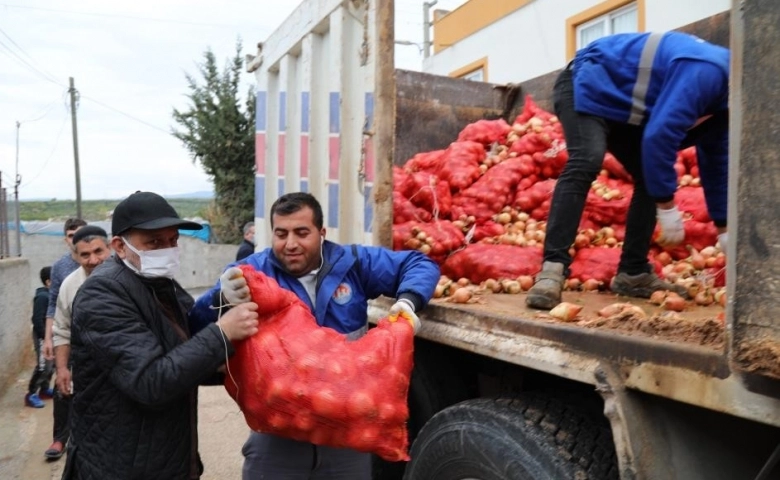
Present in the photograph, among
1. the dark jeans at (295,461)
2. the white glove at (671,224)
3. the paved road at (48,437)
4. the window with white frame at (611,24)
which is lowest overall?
the paved road at (48,437)

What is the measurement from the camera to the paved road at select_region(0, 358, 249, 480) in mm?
4734

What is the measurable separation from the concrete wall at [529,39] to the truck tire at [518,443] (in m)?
8.68

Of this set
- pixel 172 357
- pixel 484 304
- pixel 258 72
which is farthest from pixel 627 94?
pixel 258 72

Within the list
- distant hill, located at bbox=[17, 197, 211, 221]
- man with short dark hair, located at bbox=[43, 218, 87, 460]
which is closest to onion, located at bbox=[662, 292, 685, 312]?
man with short dark hair, located at bbox=[43, 218, 87, 460]

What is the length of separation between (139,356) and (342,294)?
2.79 feet

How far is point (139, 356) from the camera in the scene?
201 cm

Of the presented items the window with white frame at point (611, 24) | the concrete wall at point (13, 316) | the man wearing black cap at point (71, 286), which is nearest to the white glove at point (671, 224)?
the man wearing black cap at point (71, 286)

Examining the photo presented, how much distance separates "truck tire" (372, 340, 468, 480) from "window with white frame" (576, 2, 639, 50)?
8.53m

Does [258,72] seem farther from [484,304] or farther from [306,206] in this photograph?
[484,304]

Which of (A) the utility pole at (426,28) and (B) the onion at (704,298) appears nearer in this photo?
(B) the onion at (704,298)

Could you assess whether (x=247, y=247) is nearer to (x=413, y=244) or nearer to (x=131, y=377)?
(x=413, y=244)

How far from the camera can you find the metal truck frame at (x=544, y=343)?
132cm

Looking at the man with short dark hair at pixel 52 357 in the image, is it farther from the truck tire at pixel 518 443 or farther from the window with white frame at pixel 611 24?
the window with white frame at pixel 611 24

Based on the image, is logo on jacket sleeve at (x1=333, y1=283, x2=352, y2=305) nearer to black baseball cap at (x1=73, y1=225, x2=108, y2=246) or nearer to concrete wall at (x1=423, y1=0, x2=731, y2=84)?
black baseball cap at (x1=73, y1=225, x2=108, y2=246)
